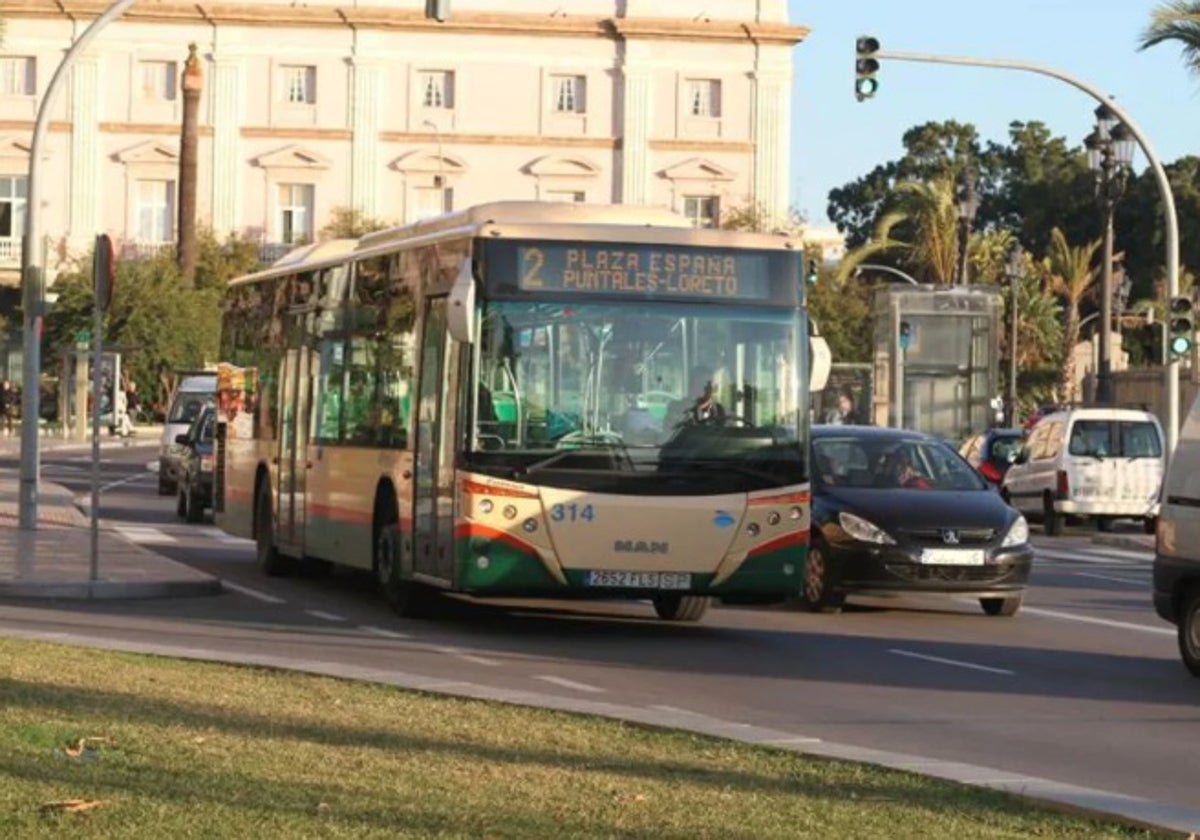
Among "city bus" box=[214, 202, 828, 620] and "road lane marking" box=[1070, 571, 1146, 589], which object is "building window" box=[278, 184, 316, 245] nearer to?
"road lane marking" box=[1070, 571, 1146, 589]

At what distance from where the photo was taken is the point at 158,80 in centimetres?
10512

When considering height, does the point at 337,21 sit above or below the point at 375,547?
above

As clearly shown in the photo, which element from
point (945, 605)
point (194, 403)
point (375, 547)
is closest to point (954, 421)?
point (194, 403)

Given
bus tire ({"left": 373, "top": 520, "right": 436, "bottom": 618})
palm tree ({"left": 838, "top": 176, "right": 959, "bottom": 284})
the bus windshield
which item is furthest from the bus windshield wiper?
palm tree ({"left": 838, "top": 176, "right": 959, "bottom": 284})

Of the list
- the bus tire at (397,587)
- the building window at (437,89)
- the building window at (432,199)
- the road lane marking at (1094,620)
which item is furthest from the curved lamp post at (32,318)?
the building window at (432,199)

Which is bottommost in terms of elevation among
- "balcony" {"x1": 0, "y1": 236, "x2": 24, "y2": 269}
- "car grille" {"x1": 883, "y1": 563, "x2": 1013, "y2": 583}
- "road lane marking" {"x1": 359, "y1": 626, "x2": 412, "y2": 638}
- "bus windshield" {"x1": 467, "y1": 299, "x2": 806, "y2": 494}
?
"road lane marking" {"x1": 359, "y1": 626, "x2": 412, "y2": 638}

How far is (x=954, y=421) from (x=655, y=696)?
36.4 m

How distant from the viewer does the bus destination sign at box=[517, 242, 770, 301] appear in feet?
69.4

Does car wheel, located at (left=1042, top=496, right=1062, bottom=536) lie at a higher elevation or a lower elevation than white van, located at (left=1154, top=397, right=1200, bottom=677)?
lower

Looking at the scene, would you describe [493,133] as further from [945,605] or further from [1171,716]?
[1171,716]

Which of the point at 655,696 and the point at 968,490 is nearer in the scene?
the point at 655,696

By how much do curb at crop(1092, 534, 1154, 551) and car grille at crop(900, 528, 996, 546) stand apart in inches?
619

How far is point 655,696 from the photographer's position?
16.8m

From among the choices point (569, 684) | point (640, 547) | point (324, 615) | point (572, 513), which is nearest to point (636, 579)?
point (640, 547)
